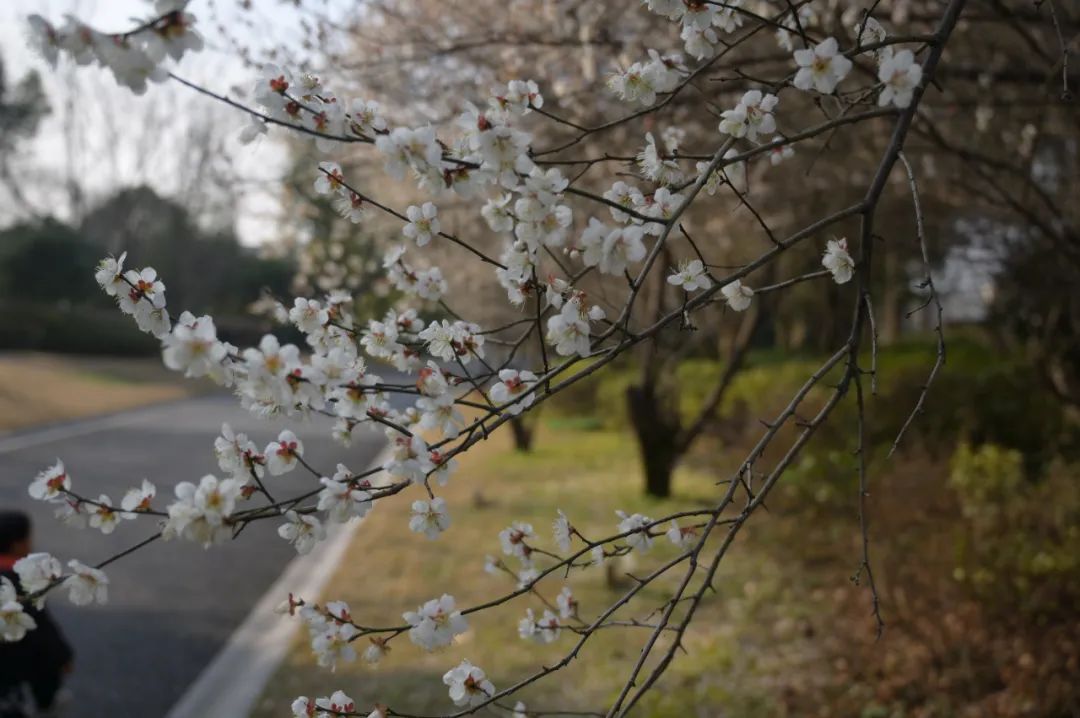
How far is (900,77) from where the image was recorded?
64.7 inches

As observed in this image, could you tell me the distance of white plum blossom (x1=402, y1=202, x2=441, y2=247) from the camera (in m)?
1.96

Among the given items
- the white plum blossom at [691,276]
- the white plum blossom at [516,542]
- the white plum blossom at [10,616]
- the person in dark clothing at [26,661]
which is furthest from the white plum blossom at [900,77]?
the person in dark clothing at [26,661]

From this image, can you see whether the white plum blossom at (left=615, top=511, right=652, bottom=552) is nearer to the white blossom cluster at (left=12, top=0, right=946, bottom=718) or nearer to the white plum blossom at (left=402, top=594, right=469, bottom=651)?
the white blossom cluster at (left=12, top=0, right=946, bottom=718)

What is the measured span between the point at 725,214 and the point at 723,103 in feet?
12.2

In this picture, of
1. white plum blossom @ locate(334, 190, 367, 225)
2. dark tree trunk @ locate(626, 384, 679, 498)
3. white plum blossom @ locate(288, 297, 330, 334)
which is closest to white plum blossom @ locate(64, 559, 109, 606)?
white plum blossom @ locate(288, 297, 330, 334)

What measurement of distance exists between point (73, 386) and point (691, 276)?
75.9ft

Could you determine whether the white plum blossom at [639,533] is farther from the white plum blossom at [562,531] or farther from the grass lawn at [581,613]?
the grass lawn at [581,613]

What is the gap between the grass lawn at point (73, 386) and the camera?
55.3ft

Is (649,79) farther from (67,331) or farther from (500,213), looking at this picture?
(67,331)

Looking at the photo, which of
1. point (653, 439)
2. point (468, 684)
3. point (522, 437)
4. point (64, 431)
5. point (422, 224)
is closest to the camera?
point (468, 684)

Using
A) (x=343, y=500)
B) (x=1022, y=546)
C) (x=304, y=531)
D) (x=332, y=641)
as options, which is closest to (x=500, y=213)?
(x=343, y=500)

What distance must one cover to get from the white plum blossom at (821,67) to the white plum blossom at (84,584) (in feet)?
5.17

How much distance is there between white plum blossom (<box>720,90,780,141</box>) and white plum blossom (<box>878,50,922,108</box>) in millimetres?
324

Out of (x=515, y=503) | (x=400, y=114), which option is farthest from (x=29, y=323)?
(x=400, y=114)
